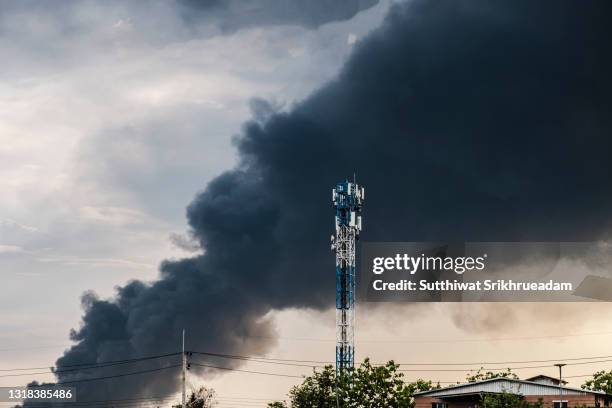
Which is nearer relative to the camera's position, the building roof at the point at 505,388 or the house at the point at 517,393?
the house at the point at 517,393

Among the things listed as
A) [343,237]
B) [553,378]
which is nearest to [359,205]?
[343,237]

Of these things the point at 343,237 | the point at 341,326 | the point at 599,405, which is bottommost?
the point at 599,405

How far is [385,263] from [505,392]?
21.1m

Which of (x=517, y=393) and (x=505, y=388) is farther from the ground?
(x=505, y=388)

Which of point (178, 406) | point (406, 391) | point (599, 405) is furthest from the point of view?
point (178, 406)

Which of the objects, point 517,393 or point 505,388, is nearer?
point 517,393

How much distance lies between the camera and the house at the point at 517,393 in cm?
9650

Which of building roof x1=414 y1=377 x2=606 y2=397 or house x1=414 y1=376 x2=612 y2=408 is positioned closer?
house x1=414 y1=376 x2=612 y2=408

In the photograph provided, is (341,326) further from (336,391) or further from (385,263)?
(385,263)

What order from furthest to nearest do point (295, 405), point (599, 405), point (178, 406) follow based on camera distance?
1. point (178, 406)
2. point (295, 405)
3. point (599, 405)

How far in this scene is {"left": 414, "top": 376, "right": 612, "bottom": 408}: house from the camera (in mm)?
96500

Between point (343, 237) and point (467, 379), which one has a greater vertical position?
point (343, 237)

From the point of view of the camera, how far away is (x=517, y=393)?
98.9 meters

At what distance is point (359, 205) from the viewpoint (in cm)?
12175
